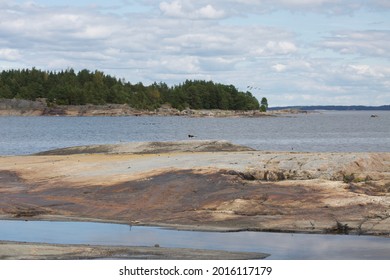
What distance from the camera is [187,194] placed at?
87.7ft

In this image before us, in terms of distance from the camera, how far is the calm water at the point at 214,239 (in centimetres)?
1858

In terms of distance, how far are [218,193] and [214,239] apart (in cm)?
552

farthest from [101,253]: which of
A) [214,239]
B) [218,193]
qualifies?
[218,193]

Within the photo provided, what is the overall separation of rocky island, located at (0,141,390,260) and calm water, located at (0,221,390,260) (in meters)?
0.97

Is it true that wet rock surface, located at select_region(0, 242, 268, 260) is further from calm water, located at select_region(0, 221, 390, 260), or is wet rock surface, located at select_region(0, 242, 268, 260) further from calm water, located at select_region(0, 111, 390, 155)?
calm water, located at select_region(0, 111, 390, 155)

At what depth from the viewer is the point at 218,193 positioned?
26.3 m

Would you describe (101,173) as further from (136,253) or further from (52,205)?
(136,253)

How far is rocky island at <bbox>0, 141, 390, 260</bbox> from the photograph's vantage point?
76.1ft

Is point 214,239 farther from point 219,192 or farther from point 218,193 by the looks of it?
point 219,192

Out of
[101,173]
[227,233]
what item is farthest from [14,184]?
[227,233]

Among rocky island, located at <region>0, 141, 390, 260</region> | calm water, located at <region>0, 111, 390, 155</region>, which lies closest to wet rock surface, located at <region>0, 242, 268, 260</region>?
rocky island, located at <region>0, 141, 390, 260</region>

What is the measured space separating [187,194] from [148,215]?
210cm

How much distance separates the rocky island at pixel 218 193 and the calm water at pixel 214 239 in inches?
38.0

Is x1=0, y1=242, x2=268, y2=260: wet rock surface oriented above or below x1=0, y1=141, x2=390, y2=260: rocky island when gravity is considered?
below
